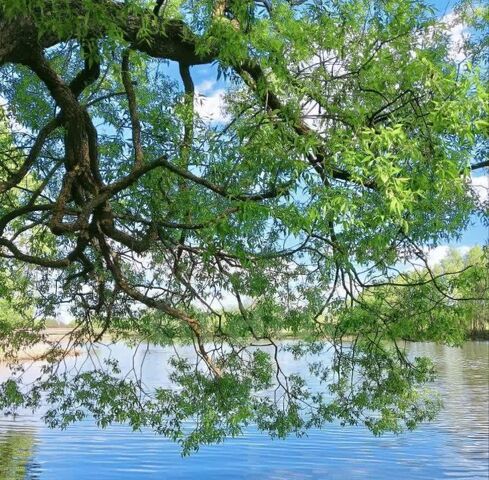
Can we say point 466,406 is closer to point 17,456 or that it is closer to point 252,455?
point 252,455

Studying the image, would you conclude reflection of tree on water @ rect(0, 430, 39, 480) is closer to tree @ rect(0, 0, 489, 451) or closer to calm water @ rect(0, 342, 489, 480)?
calm water @ rect(0, 342, 489, 480)

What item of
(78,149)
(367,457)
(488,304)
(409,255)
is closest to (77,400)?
(78,149)

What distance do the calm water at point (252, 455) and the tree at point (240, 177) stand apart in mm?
3337

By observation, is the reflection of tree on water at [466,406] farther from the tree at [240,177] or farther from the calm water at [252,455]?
the tree at [240,177]

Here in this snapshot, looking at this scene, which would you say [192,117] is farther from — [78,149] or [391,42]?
[391,42]

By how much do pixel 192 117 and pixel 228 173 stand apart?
111cm

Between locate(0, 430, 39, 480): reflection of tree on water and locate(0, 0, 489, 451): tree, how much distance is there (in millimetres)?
3502

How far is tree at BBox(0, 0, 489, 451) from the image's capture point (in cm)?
501

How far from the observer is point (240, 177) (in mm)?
6520

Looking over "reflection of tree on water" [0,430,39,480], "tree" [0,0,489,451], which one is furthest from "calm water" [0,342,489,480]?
"tree" [0,0,489,451]

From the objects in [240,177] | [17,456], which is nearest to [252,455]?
[17,456]

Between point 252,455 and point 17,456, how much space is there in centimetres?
475

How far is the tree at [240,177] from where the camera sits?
501 cm

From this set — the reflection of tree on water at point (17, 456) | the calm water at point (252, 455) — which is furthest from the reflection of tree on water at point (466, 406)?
the reflection of tree on water at point (17, 456)
